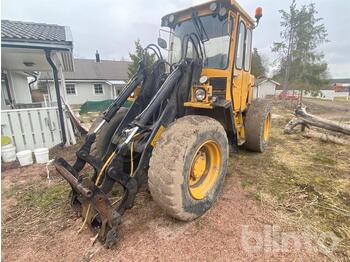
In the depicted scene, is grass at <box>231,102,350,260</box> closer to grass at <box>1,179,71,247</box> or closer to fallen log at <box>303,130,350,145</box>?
fallen log at <box>303,130,350,145</box>

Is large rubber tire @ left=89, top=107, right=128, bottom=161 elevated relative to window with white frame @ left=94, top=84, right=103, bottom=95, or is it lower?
lower

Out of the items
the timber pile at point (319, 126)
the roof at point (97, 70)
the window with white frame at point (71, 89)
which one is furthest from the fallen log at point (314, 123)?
the window with white frame at point (71, 89)

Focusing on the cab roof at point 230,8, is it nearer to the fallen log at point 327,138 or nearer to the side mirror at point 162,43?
the side mirror at point 162,43

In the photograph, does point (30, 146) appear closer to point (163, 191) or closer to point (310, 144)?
point (163, 191)

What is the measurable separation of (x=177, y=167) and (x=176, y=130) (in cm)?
41

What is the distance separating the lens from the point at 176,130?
222 cm

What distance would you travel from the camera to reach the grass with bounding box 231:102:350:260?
245 cm

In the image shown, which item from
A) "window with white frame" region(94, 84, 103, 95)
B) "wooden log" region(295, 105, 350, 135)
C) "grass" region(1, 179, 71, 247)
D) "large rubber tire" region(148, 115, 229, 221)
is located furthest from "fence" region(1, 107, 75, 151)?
"window with white frame" region(94, 84, 103, 95)

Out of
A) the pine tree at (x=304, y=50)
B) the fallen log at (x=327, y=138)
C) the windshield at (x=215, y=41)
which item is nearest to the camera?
the windshield at (x=215, y=41)

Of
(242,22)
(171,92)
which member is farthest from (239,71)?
(171,92)

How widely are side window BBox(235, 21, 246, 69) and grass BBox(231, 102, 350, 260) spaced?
1970 millimetres

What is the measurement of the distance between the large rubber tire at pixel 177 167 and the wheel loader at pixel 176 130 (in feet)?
0.03

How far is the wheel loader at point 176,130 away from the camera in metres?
2.09

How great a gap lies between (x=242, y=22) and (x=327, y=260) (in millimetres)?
3511
